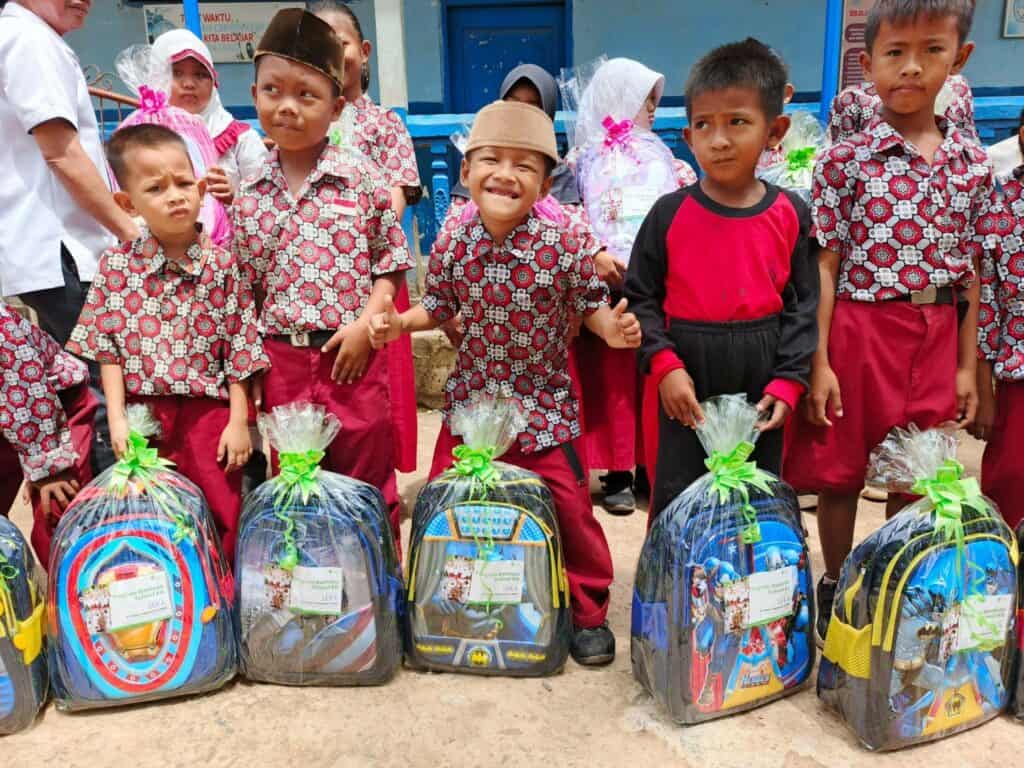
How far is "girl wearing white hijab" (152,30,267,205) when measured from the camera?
342 cm

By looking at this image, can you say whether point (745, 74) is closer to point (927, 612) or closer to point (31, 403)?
point (927, 612)

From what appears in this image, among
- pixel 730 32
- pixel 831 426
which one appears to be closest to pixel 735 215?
pixel 831 426

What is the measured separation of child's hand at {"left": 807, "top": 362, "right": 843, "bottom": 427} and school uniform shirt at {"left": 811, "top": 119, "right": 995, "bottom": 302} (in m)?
0.22

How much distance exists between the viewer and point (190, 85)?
11.4ft

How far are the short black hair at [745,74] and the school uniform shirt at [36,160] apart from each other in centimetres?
194

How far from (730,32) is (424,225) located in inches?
156

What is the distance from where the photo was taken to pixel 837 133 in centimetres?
313

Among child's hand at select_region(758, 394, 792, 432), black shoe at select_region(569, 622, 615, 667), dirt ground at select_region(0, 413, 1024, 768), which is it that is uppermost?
child's hand at select_region(758, 394, 792, 432)

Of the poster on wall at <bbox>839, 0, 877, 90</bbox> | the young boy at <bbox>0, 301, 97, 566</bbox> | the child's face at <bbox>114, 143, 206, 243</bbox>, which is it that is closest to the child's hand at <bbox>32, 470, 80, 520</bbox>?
the young boy at <bbox>0, 301, 97, 566</bbox>

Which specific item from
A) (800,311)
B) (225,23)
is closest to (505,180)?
(800,311)

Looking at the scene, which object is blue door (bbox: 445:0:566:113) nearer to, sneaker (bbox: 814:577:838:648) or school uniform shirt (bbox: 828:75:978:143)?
school uniform shirt (bbox: 828:75:978:143)

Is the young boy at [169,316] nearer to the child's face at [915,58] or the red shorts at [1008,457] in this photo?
the child's face at [915,58]

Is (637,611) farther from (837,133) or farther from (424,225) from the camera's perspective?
(424,225)

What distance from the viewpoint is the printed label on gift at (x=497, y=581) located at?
224 cm
